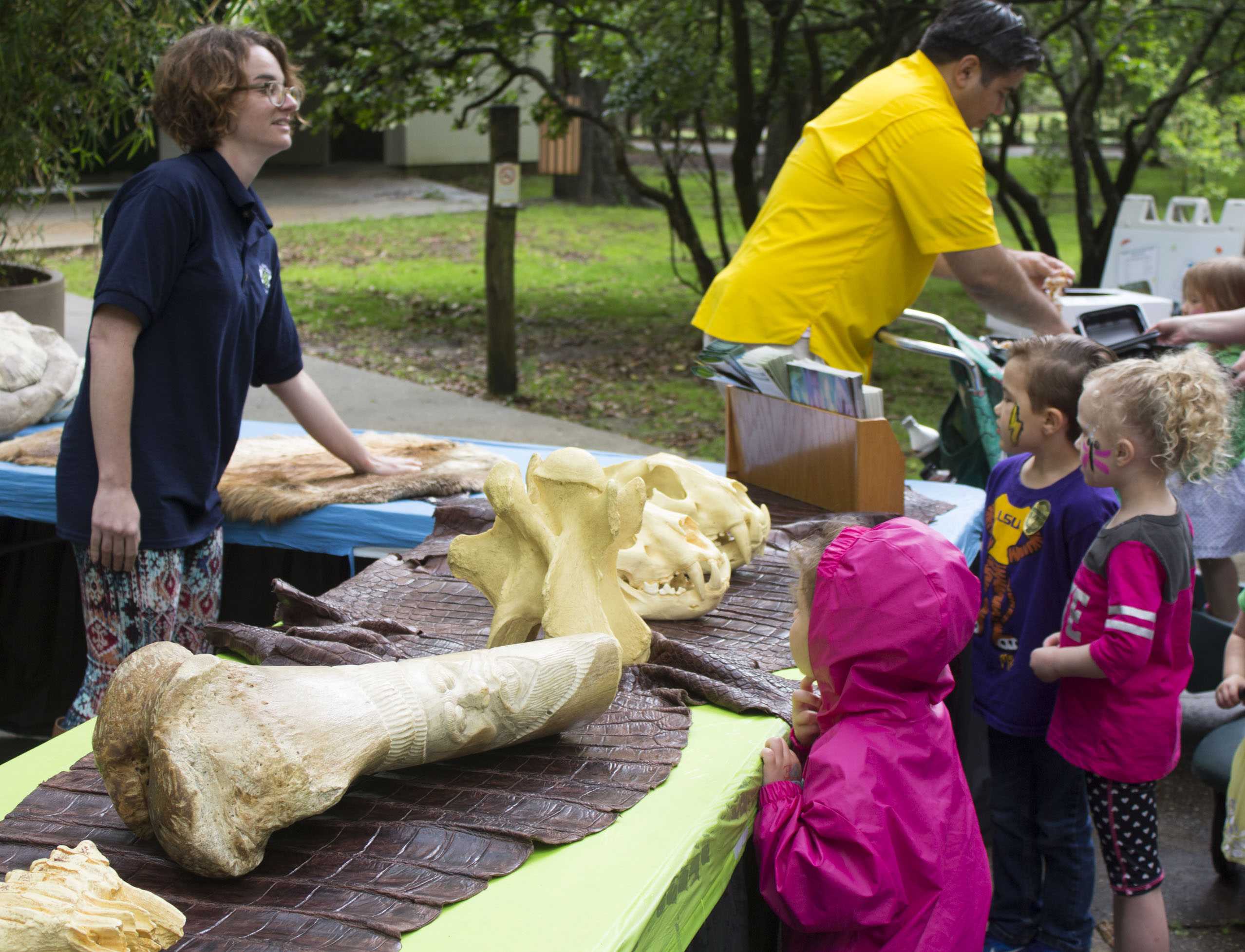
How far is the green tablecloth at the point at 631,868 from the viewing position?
1.44 meters

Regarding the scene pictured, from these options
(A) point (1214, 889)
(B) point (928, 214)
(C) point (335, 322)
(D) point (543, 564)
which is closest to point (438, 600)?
(D) point (543, 564)

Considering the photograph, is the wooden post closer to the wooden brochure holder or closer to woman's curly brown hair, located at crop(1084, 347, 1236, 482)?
the wooden brochure holder

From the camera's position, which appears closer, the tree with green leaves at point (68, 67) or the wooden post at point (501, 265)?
the tree with green leaves at point (68, 67)

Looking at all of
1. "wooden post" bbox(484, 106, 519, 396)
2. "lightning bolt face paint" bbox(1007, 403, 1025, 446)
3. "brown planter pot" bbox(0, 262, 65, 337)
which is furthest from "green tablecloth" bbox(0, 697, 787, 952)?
"wooden post" bbox(484, 106, 519, 396)

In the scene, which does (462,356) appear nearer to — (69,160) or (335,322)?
(335,322)

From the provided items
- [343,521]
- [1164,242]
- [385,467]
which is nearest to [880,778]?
[343,521]

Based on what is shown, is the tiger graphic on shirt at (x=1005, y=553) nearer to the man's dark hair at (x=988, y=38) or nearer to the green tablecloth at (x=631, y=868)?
the green tablecloth at (x=631, y=868)

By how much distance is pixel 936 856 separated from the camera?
1775 millimetres

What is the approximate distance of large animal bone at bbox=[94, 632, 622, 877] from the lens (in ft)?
4.73

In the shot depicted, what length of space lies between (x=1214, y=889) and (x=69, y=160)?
5877 mm

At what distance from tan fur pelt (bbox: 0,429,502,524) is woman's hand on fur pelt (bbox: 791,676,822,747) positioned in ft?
4.17

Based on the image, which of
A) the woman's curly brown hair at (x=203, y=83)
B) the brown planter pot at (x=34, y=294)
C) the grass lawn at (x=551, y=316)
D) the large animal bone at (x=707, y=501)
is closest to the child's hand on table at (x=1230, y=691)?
the large animal bone at (x=707, y=501)

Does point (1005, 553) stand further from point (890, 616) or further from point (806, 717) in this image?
point (890, 616)

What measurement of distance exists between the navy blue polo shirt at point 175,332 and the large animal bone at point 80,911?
4.68 ft
